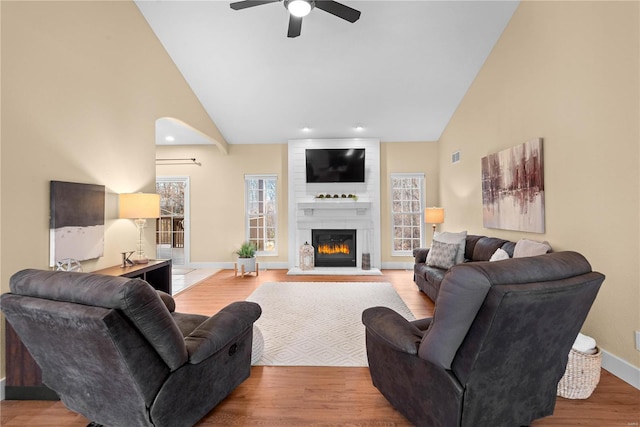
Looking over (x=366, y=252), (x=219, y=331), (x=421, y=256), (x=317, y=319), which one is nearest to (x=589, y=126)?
(x=421, y=256)

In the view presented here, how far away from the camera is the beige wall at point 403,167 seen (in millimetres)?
6816

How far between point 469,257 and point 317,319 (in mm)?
2462

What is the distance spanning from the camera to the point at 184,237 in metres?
6.99

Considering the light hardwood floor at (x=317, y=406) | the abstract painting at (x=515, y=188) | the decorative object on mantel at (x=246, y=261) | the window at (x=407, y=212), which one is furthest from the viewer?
the window at (x=407, y=212)

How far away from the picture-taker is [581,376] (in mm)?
2062

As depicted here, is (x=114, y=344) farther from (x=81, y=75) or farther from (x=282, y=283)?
(x=282, y=283)

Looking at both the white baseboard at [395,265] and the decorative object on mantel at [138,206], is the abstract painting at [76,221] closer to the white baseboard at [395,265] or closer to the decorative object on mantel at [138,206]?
the decorative object on mantel at [138,206]

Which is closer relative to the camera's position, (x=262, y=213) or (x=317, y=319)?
(x=317, y=319)

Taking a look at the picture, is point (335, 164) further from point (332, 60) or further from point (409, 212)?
point (332, 60)

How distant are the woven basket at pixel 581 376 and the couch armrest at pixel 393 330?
4.00ft

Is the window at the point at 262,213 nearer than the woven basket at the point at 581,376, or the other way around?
the woven basket at the point at 581,376

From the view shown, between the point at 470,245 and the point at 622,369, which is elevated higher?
the point at 470,245

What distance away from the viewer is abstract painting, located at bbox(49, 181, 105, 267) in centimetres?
263

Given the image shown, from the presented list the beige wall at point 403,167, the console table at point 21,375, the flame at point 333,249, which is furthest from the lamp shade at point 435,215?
the console table at point 21,375
